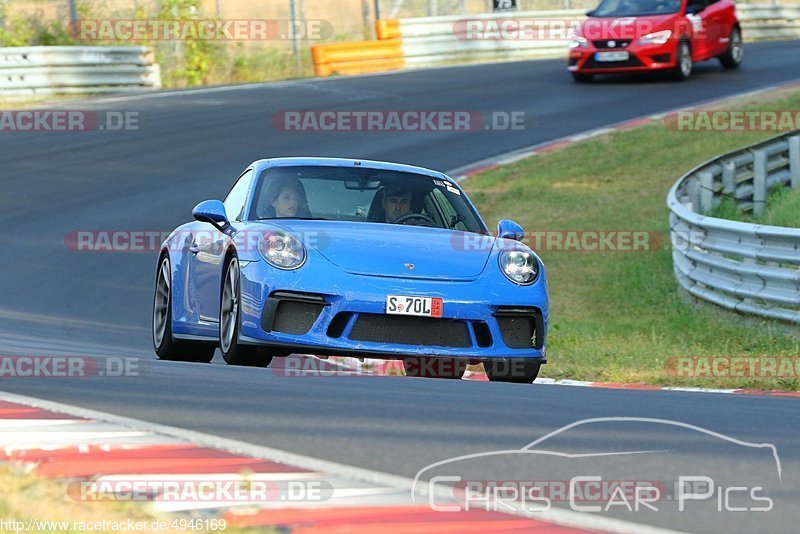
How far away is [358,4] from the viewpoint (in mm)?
34781

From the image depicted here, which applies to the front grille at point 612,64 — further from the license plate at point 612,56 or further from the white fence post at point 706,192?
the white fence post at point 706,192

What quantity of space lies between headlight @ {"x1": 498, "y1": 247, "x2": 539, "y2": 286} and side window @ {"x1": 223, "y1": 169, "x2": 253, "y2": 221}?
1.63m

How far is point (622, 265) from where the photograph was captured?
1587cm

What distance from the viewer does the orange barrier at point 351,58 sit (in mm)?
30531

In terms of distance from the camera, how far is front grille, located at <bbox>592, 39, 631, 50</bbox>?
27.2m

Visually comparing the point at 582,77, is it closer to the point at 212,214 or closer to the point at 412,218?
the point at 412,218

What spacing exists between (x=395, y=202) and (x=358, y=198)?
0.75 feet

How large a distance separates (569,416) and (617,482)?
121 centimetres

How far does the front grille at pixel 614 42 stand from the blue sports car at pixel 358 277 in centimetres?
1838

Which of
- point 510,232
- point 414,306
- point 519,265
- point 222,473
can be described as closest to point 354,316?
point 414,306

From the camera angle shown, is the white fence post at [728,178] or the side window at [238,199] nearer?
the side window at [238,199]

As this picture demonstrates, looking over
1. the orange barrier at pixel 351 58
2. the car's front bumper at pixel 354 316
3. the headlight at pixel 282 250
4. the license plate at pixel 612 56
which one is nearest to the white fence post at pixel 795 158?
the license plate at pixel 612 56

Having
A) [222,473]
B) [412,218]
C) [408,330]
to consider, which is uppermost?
[222,473]

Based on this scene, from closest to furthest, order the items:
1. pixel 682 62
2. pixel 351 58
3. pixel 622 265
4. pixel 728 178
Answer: pixel 622 265
pixel 728 178
pixel 682 62
pixel 351 58
